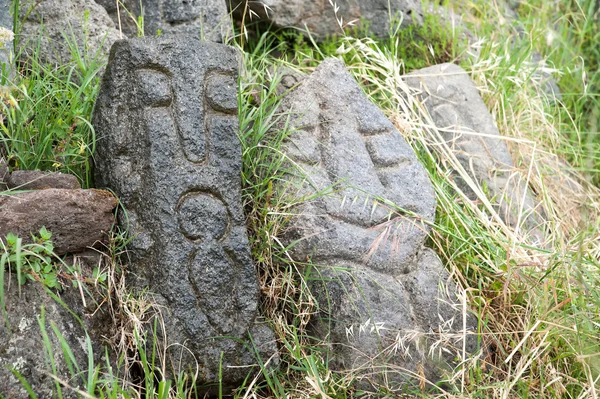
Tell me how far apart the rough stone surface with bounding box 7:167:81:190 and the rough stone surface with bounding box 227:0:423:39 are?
51.8 inches


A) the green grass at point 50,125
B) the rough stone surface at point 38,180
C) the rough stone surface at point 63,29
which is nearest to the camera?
the rough stone surface at point 38,180

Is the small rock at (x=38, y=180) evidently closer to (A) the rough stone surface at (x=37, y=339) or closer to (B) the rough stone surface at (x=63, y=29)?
(A) the rough stone surface at (x=37, y=339)

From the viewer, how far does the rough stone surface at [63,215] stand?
1969 millimetres

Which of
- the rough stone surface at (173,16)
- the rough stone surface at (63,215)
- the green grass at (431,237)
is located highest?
the rough stone surface at (173,16)

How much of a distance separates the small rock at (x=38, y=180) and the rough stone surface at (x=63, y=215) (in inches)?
3.7

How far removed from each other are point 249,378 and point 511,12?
3.11m

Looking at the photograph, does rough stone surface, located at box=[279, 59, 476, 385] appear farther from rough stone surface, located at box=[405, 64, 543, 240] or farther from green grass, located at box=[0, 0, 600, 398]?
rough stone surface, located at box=[405, 64, 543, 240]

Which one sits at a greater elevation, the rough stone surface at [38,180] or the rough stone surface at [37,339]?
the rough stone surface at [38,180]

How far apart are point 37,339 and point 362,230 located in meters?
1.11

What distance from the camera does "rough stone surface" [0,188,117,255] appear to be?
1.97 m

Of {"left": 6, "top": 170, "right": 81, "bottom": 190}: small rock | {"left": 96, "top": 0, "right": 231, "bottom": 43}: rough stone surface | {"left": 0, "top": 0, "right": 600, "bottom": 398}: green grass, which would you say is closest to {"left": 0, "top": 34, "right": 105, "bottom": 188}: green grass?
{"left": 0, "top": 0, "right": 600, "bottom": 398}: green grass

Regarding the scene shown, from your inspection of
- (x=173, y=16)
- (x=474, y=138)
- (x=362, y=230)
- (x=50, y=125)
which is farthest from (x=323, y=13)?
(x=50, y=125)

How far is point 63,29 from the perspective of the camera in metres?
2.67

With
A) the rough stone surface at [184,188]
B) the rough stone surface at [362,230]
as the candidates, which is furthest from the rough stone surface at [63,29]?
the rough stone surface at [362,230]
